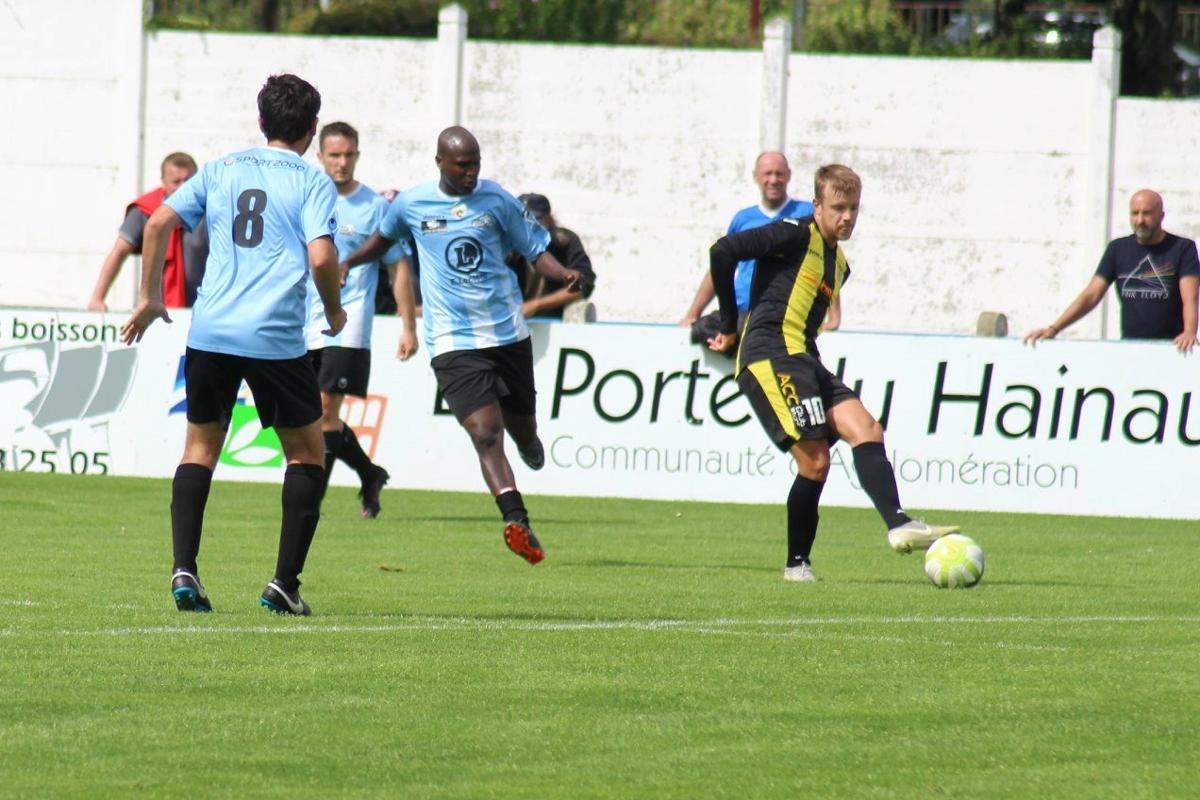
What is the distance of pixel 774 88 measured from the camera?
2281 cm

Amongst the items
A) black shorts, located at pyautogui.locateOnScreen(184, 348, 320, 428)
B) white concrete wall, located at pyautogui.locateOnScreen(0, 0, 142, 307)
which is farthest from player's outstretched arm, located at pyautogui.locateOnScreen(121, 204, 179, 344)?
white concrete wall, located at pyautogui.locateOnScreen(0, 0, 142, 307)

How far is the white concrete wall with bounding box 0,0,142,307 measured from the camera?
23500 millimetres

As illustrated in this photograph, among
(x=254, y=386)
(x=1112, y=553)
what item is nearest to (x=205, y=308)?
(x=254, y=386)

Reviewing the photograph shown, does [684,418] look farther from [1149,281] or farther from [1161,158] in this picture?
[1161,158]

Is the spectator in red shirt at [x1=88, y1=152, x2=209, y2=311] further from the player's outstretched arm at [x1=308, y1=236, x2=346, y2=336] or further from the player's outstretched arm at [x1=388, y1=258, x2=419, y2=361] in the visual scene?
the player's outstretched arm at [x1=308, y1=236, x2=346, y2=336]

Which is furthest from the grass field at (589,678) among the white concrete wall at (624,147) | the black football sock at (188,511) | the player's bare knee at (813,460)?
the white concrete wall at (624,147)

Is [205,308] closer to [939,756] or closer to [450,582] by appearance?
[450,582]

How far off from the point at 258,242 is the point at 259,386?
50 centimetres

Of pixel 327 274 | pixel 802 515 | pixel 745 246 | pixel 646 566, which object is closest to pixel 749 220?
pixel 646 566

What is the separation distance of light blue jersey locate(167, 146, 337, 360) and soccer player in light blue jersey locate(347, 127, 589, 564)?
267cm

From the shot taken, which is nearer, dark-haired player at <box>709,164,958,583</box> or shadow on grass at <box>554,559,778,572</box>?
dark-haired player at <box>709,164,958,583</box>

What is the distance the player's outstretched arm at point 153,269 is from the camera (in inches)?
307

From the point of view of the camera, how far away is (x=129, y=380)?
15.8 meters

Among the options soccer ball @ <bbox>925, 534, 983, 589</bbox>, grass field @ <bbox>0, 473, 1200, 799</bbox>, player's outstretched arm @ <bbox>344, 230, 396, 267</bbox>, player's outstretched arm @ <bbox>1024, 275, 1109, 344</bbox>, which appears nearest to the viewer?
grass field @ <bbox>0, 473, 1200, 799</bbox>
